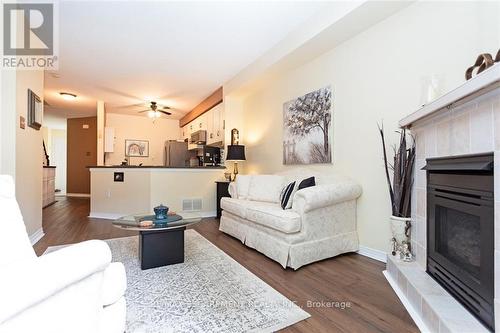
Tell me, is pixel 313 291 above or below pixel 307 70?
below

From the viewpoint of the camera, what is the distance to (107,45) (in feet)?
11.1

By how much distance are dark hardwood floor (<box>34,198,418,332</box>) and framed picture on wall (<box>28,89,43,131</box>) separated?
57.1 inches

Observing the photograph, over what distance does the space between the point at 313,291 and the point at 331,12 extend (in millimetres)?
2639

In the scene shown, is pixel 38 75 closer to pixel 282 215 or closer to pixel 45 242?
pixel 45 242

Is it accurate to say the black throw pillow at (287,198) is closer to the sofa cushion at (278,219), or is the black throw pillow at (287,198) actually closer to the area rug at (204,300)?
the sofa cushion at (278,219)

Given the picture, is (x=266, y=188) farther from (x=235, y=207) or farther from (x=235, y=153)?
(x=235, y=153)

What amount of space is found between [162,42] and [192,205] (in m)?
2.83

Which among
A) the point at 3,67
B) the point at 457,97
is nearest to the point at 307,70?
the point at 457,97

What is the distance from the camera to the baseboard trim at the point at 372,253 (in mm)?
2484

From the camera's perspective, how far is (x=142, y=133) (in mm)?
7637

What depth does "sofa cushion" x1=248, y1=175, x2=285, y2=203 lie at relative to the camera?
11.1 feet

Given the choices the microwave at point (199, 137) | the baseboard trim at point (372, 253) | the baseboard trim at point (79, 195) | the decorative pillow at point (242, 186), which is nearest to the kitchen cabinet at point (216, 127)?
the microwave at point (199, 137)

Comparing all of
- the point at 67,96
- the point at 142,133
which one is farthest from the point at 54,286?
the point at 142,133

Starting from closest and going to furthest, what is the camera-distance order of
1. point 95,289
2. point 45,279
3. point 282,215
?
point 45,279, point 95,289, point 282,215
